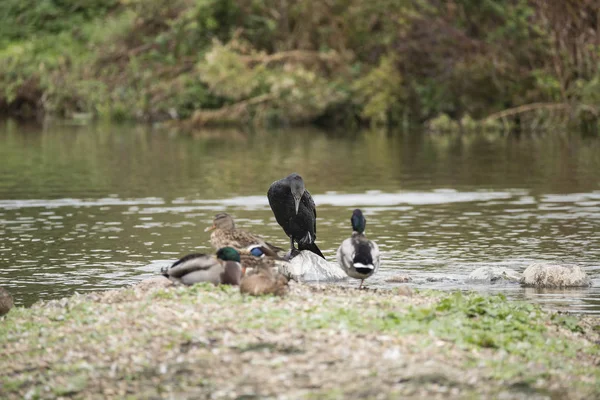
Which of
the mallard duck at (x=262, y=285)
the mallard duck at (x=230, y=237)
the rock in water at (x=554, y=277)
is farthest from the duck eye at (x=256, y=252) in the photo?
the rock in water at (x=554, y=277)

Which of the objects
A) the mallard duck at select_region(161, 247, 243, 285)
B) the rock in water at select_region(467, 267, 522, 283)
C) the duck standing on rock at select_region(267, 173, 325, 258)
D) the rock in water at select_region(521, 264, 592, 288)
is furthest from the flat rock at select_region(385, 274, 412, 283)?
the mallard duck at select_region(161, 247, 243, 285)

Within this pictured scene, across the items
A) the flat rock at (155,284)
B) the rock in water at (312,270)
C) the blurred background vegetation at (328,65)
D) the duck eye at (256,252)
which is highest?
the blurred background vegetation at (328,65)

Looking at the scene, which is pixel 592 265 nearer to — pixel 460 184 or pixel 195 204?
pixel 195 204

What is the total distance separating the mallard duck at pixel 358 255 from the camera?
1130cm

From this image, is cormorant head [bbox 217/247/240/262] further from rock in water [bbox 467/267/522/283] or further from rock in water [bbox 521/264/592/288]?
rock in water [bbox 521/264/592/288]

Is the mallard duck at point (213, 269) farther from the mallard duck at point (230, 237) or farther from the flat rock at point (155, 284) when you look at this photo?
the mallard duck at point (230, 237)

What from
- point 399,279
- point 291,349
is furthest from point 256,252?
point 291,349

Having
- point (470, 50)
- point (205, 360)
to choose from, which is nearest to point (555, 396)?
point (205, 360)

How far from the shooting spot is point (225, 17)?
53844mm

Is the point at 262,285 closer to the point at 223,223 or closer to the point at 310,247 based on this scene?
the point at 223,223

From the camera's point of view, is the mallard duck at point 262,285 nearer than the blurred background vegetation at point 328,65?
Yes

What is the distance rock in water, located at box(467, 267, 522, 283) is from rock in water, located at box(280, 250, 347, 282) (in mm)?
1466

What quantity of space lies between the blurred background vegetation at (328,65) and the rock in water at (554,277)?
27.7 m

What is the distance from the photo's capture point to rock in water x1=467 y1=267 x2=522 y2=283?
13414 mm
